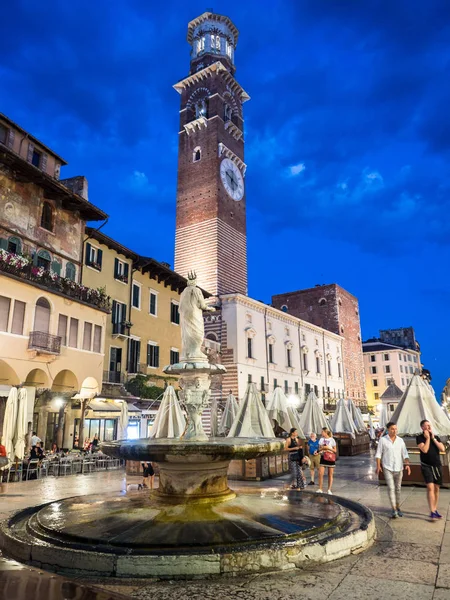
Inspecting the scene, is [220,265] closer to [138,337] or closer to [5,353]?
[138,337]

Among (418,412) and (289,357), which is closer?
(418,412)

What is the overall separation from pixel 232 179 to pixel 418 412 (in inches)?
1714

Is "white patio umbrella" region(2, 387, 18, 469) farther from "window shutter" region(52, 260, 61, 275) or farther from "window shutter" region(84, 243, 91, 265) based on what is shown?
"window shutter" region(84, 243, 91, 265)

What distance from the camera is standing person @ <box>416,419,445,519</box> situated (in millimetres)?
7855

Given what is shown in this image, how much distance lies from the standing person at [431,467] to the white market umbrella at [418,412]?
4329 mm

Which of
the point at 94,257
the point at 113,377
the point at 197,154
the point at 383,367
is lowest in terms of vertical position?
the point at 113,377

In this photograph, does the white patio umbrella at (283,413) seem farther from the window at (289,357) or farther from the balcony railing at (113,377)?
the window at (289,357)

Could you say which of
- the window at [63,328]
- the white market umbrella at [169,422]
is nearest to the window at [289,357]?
the window at [63,328]

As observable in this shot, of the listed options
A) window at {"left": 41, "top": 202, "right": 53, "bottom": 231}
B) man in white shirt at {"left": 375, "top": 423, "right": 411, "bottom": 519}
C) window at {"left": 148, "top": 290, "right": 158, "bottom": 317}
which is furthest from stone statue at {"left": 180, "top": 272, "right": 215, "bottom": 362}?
window at {"left": 148, "top": 290, "right": 158, "bottom": 317}

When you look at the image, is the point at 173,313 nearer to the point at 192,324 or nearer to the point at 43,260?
Answer: the point at 43,260

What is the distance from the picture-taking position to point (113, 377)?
25859 millimetres

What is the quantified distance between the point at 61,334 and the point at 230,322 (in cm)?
2062

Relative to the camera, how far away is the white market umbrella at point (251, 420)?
15.6m

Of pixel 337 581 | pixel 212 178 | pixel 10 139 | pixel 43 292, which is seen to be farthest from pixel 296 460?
pixel 212 178
